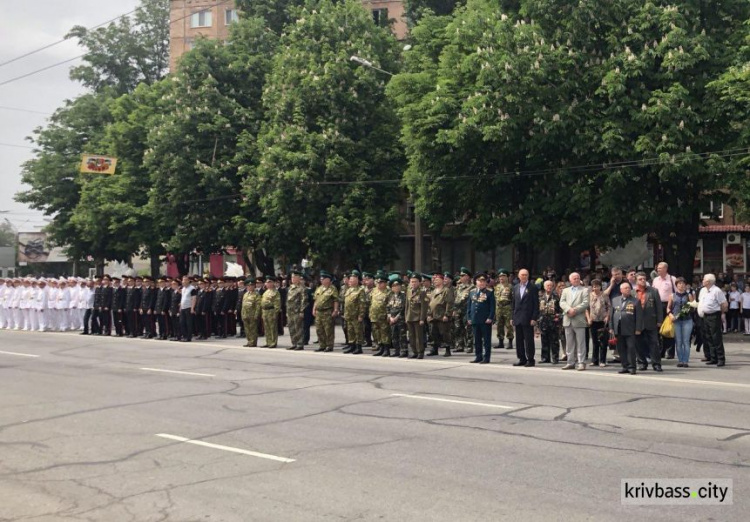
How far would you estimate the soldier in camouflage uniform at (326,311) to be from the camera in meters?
21.1

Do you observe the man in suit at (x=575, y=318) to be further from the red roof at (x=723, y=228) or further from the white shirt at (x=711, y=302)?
the red roof at (x=723, y=228)

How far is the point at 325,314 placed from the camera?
21141mm

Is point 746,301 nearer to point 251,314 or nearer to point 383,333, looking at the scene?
point 383,333

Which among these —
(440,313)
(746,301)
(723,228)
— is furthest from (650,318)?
(723,228)

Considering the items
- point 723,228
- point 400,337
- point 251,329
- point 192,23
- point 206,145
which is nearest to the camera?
point 400,337

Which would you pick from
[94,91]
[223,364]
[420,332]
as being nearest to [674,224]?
[420,332]

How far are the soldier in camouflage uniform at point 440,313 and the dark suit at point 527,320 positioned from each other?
7.80 ft

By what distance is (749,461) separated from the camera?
803cm

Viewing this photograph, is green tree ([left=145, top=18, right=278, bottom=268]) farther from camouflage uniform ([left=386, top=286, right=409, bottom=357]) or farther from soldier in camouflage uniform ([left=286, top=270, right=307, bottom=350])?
camouflage uniform ([left=386, top=286, right=409, bottom=357])

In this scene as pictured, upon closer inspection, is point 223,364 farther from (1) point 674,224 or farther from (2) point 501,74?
(1) point 674,224

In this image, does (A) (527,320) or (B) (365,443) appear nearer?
(B) (365,443)

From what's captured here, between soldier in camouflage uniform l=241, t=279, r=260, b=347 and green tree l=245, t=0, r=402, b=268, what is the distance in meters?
11.3

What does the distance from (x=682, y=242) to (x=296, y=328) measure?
14184 mm

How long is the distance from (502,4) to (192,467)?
79.9ft
